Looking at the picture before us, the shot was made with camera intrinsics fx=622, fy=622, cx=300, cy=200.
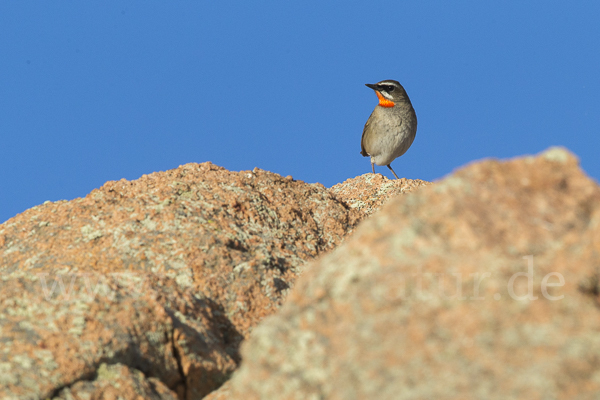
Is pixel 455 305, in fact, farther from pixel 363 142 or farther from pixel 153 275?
pixel 363 142

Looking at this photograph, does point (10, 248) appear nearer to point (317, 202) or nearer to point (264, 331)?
point (317, 202)

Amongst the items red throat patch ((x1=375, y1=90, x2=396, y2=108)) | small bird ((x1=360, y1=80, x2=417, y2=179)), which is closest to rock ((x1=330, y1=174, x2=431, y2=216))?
small bird ((x1=360, y1=80, x2=417, y2=179))

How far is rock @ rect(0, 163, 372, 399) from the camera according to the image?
325cm

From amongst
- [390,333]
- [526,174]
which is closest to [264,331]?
[390,333]

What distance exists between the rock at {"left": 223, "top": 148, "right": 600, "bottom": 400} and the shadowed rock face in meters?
1.16

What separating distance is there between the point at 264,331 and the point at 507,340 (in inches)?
34.2

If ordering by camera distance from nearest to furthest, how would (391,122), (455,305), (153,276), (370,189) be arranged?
(455,305), (153,276), (370,189), (391,122)

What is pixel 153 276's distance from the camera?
13.0 feet

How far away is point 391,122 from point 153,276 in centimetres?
866

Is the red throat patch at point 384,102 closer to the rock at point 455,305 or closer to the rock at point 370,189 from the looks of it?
the rock at point 370,189

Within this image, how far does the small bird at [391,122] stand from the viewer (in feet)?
39.3

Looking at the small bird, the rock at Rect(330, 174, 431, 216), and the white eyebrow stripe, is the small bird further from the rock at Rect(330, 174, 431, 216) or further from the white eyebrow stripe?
the rock at Rect(330, 174, 431, 216)

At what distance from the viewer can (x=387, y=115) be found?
473 inches

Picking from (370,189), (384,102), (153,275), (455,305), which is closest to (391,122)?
(384,102)
